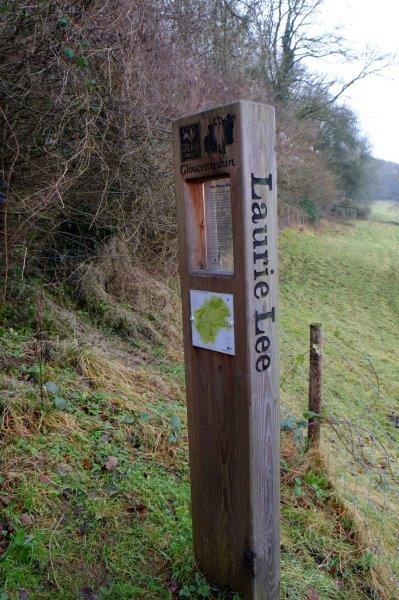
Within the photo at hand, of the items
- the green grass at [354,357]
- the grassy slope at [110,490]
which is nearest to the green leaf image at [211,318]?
the grassy slope at [110,490]

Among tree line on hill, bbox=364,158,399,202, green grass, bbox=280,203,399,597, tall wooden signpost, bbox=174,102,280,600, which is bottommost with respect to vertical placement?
green grass, bbox=280,203,399,597

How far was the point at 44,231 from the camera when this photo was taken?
205 inches

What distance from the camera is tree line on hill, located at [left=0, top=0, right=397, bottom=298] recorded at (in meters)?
4.00

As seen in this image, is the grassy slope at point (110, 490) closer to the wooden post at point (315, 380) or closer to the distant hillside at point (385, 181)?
the wooden post at point (315, 380)

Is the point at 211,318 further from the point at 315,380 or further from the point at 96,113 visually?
the point at 96,113

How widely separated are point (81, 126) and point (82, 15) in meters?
0.96

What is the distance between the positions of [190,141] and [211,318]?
73 centimetres

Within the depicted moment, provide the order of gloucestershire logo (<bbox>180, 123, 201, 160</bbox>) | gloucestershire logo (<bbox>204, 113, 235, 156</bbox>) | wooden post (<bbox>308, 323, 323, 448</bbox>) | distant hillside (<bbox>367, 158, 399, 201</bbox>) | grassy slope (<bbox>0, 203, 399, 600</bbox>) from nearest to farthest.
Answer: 1. gloucestershire logo (<bbox>204, 113, 235, 156</bbox>)
2. gloucestershire logo (<bbox>180, 123, 201, 160</bbox>)
3. grassy slope (<bbox>0, 203, 399, 600</bbox>)
4. wooden post (<bbox>308, 323, 323, 448</bbox>)
5. distant hillside (<bbox>367, 158, 399, 201</bbox>)

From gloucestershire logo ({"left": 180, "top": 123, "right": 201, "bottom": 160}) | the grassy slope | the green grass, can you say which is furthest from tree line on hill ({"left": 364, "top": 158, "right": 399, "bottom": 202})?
gloucestershire logo ({"left": 180, "top": 123, "right": 201, "bottom": 160})

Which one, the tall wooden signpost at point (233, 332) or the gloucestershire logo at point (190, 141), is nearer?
the tall wooden signpost at point (233, 332)

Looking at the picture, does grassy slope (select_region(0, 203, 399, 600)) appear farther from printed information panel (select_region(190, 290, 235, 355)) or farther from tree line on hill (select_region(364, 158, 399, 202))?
tree line on hill (select_region(364, 158, 399, 202))

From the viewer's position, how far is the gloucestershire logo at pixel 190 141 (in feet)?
6.08

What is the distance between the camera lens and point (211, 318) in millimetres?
1928

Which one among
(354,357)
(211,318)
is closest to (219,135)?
(211,318)
